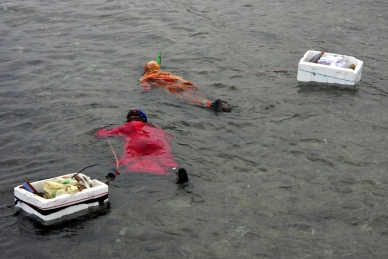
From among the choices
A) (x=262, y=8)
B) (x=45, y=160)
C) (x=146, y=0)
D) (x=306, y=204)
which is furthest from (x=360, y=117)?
(x=146, y=0)

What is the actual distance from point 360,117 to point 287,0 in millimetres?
8346

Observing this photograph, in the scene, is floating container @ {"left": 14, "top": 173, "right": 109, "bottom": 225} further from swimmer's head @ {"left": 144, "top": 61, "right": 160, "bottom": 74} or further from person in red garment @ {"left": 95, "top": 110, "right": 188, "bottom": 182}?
swimmer's head @ {"left": 144, "top": 61, "right": 160, "bottom": 74}

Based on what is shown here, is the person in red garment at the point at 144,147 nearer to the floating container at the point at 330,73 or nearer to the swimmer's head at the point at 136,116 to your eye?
the swimmer's head at the point at 136,116

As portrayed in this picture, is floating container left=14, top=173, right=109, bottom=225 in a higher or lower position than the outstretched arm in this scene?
higher

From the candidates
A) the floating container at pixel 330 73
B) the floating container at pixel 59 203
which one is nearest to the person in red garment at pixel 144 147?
the floating container at pixel 59 203

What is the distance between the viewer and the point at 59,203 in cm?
716

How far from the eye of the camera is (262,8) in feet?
57.3

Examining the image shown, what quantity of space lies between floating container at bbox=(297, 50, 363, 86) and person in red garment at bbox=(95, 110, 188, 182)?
3.61 meters

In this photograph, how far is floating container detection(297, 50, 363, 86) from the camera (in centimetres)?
1146

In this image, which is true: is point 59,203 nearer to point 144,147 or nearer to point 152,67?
point 144,147

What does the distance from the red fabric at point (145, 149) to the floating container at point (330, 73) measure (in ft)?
12.0

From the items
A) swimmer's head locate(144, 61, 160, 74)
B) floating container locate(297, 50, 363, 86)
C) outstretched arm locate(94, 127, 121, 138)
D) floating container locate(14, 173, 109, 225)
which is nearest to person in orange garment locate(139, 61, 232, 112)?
swimmer's head locate(144, 61, 160, 74)

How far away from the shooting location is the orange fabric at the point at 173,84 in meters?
11.6

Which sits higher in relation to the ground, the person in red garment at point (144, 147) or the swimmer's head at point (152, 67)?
the swimmer's head at point (152, 67)
